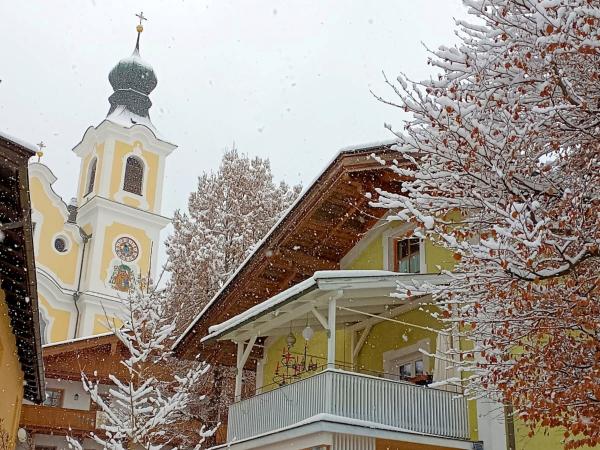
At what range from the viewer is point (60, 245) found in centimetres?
Answer: 4200

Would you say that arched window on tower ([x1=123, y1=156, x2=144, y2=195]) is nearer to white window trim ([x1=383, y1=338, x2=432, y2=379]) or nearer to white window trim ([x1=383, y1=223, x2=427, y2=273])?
white window trim ([x1=383, y1=223, x2=427, y2=273])

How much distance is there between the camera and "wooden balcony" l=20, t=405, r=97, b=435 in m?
24.2

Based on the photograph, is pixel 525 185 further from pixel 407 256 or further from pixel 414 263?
pixel 407 256

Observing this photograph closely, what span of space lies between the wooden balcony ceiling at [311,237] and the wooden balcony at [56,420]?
699 centimetres

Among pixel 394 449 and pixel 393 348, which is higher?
pixel 393 348

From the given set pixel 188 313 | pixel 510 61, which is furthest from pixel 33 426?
pixel 510 61

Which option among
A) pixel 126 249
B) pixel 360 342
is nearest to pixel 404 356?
pixel 360 342

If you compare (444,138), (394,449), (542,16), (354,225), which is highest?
(354,225)

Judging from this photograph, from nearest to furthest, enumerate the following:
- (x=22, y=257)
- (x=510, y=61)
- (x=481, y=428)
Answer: (x=510, y=61)
(x=22, y=257)
(x=481, y=428)

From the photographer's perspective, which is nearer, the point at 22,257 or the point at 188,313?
the point at 22,257

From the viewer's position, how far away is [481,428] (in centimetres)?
1285

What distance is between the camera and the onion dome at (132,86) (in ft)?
156

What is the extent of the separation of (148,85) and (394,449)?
3946 centimetres

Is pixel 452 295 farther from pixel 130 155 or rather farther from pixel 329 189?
pixel 130 155
